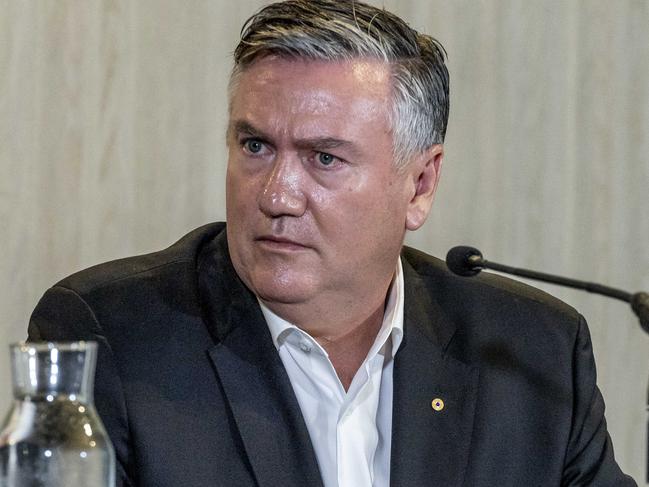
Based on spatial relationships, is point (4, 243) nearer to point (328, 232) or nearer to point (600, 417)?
point (328, 232)

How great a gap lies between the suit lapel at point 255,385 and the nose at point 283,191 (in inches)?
9.1

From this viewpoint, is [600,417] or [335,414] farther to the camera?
[600,417]

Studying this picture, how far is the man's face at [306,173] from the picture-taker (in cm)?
194

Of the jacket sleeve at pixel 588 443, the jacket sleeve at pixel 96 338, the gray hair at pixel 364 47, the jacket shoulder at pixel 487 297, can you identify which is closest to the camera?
the jacket sleeve at pixel 96 338

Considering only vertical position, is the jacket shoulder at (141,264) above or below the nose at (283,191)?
below

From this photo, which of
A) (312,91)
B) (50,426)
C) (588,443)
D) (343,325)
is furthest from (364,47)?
(50,426)

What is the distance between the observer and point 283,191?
6.32 feet

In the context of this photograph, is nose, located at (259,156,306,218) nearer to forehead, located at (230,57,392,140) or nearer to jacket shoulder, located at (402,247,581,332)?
forehead, located at (230,57,392,140)

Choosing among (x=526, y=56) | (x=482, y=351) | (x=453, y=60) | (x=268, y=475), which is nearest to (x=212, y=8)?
(x=453, y=60)

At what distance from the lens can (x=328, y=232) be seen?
6.44 feet

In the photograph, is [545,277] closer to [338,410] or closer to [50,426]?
[338,410]

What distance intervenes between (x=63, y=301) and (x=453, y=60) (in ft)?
4.38

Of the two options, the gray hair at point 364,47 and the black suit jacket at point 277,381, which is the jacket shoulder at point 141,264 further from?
the gray hair at point 364,47

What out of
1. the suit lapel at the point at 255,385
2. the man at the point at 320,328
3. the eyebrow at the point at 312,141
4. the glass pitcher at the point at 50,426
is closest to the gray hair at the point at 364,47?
the man at the point at 320,328
